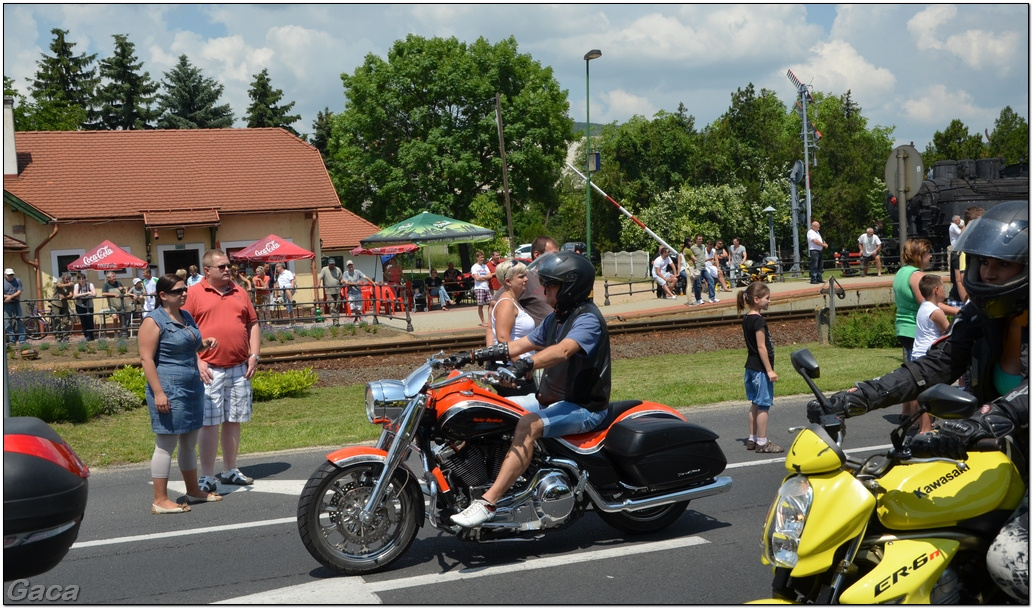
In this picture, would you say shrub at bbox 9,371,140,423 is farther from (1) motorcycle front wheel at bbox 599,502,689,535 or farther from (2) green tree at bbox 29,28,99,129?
(2) green tree at bbox 29,28,99,129

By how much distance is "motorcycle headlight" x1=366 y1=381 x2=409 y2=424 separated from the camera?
18.9 feet

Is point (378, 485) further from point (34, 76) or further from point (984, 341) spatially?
point (34, 76)

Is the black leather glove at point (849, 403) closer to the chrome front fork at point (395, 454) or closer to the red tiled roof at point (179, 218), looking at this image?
the chrome front fork at point (395, 454)

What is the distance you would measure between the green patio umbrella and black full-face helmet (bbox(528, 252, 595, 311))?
22.7 meters

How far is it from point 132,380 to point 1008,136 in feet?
217

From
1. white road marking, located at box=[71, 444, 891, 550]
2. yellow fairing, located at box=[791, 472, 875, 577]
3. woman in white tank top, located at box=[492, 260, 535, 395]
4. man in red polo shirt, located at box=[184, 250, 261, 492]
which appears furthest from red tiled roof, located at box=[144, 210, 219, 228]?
yellow fairing, located at box=[791, 472, 875, 577]

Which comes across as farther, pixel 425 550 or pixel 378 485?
pixel 425 550

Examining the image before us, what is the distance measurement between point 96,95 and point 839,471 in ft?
216

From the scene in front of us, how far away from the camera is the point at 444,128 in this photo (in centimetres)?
4794

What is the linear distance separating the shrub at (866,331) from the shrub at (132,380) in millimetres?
12614

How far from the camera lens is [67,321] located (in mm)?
22500

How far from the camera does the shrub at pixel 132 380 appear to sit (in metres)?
13.4

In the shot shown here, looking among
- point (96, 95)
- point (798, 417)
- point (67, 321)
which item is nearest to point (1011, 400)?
point (798, 417)

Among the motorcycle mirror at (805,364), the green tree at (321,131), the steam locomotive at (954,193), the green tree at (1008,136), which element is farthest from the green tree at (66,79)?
the motorcycle mirror at (805,364)
